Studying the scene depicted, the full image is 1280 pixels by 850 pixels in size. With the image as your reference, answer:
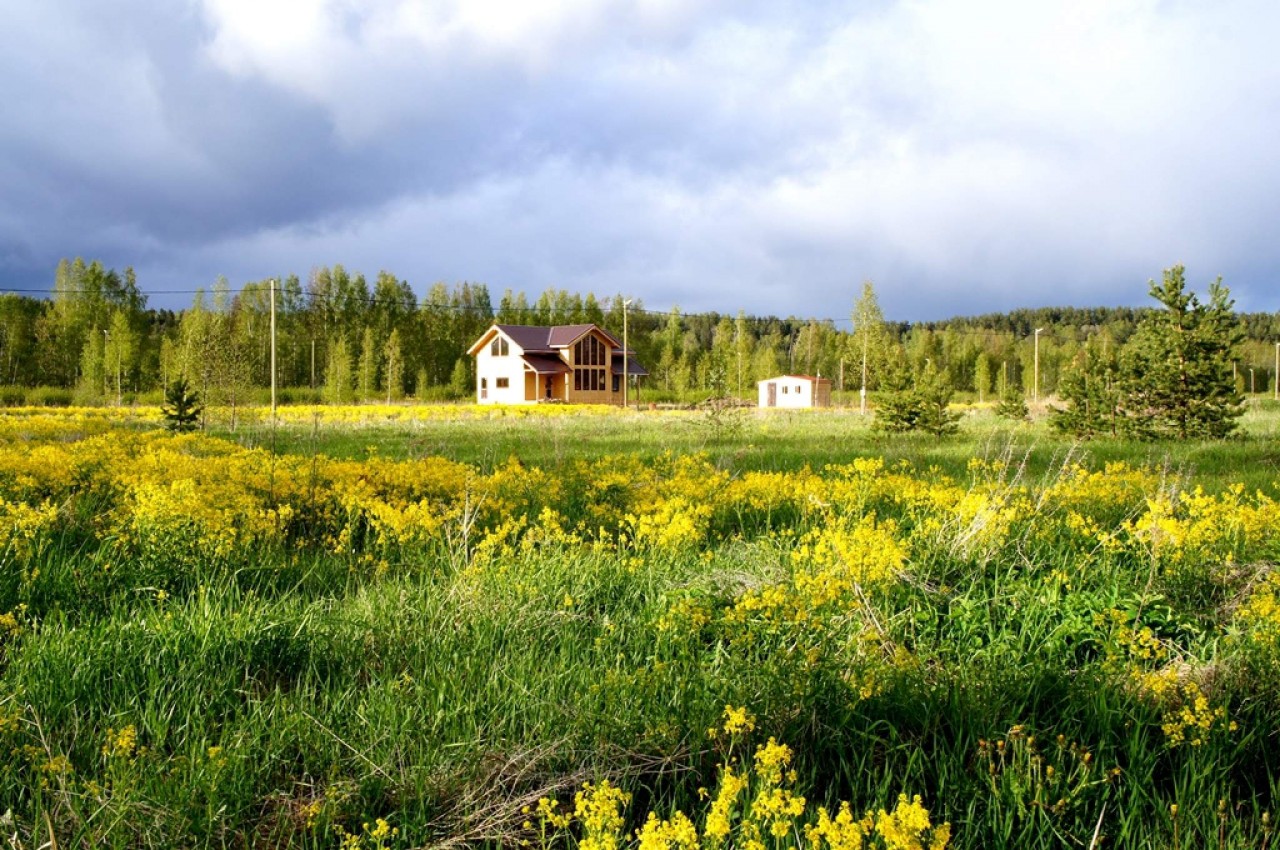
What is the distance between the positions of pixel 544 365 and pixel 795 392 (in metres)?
20.3

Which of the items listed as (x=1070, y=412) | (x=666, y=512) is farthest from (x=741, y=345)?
(x=666, y=512)

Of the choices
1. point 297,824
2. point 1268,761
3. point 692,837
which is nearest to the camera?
point 692,837

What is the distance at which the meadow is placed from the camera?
2400 millimetres

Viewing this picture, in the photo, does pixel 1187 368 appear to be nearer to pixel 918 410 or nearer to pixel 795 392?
pixel 918 410

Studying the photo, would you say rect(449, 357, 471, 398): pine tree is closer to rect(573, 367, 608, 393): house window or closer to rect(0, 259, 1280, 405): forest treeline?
rect(0, 259, 1280, 405): forest treeline

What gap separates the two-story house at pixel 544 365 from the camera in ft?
166

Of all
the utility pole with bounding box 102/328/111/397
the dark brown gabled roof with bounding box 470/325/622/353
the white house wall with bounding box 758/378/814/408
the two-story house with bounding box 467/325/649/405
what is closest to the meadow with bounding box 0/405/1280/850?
the two-story house with bounding box 467/325/649/405

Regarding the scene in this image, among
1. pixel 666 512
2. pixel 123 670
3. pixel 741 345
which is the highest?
pixel 741 345

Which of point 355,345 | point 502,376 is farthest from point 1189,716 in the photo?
point 355,345

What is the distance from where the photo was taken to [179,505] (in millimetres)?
4582

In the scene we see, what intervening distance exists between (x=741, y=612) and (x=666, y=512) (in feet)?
5.51

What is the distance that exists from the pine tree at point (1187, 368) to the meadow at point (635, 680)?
43.9ft

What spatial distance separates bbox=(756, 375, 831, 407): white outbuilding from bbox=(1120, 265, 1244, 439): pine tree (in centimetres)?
4005

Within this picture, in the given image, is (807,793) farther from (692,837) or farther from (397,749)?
(397,749)
